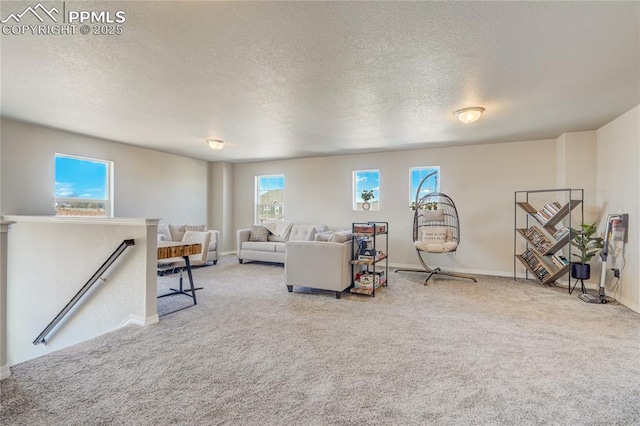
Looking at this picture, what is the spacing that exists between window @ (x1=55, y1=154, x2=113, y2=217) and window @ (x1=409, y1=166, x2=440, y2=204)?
18.4 ft

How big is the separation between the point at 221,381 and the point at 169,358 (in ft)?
1.88

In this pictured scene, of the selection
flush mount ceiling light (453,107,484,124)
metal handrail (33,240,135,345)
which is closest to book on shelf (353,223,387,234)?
flush mount ceiling light (453,107,484,124)

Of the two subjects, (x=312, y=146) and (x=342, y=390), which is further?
(x=312, y=146)

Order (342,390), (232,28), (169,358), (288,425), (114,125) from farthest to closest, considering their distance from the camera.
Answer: (114,125)
(169,358)
(232,28)
(342,390)
(288,425)

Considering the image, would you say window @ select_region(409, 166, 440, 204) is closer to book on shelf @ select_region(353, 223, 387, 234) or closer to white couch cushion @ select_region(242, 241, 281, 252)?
book on shelf @ select_region(353, 223, 387, 234)

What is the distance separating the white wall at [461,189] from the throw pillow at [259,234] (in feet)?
3.20

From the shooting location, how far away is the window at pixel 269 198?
741 centimetres

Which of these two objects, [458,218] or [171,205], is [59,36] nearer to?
[171,205]

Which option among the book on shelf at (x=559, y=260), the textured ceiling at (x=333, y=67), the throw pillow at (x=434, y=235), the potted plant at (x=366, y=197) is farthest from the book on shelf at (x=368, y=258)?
the book on shelf at (x=559, y=260)

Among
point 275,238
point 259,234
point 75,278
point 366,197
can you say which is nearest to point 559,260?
point 366,197

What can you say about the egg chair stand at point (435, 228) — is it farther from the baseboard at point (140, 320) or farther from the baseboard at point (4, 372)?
the baseboard at point (4, 372)

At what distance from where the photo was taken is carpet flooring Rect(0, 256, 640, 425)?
1.64 m

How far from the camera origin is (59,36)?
212 centimetres

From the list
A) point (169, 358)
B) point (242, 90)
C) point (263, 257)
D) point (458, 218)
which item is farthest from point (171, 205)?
point (458, 218)
